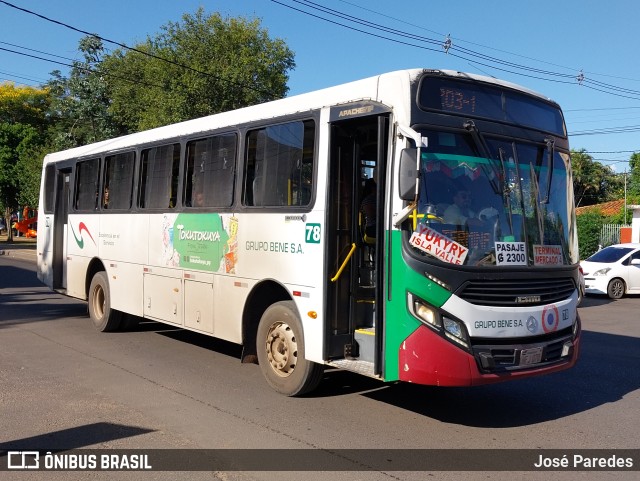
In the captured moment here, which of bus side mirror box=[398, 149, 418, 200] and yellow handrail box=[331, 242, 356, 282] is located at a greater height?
bus side mirror box=[398, 149, 418, 200]

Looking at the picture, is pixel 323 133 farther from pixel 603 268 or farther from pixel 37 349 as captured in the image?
pixel 603 268

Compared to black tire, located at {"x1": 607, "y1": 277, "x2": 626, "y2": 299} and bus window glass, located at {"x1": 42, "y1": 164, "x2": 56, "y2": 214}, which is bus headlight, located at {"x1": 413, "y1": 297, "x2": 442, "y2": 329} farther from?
black tire, located at {"x1": 607, "y1": 277, "x2": 626, "y2": 299}

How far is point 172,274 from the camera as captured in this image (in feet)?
31.7

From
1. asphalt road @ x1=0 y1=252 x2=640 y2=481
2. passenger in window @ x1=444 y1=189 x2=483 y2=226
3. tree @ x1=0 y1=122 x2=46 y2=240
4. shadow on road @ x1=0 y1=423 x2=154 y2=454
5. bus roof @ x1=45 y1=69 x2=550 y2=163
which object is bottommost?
shadow on road @ x1=0 y1=423 x2=154 y2=454

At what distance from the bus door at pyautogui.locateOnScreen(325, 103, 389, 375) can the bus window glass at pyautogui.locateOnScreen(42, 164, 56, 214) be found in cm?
892

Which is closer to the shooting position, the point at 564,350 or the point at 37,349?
the point at 564,350

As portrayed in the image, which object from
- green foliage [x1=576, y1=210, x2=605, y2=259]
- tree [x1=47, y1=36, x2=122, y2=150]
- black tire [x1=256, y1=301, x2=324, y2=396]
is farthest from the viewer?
tree [x1=47, y1=36, x2=122, y2=150]

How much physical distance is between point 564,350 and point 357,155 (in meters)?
2.86

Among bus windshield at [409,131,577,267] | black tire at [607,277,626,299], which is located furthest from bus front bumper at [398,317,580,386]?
black tire at [607,277,626,299]

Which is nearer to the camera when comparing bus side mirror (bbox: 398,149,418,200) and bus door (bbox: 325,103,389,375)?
bus side mirror (bbox: 398,149,418,200)

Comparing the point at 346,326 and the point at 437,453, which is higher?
the point at 346,326

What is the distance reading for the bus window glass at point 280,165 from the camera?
719cm

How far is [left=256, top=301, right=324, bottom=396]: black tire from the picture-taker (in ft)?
23.5

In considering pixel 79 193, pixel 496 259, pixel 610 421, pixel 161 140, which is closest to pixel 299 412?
pixel 496 259
